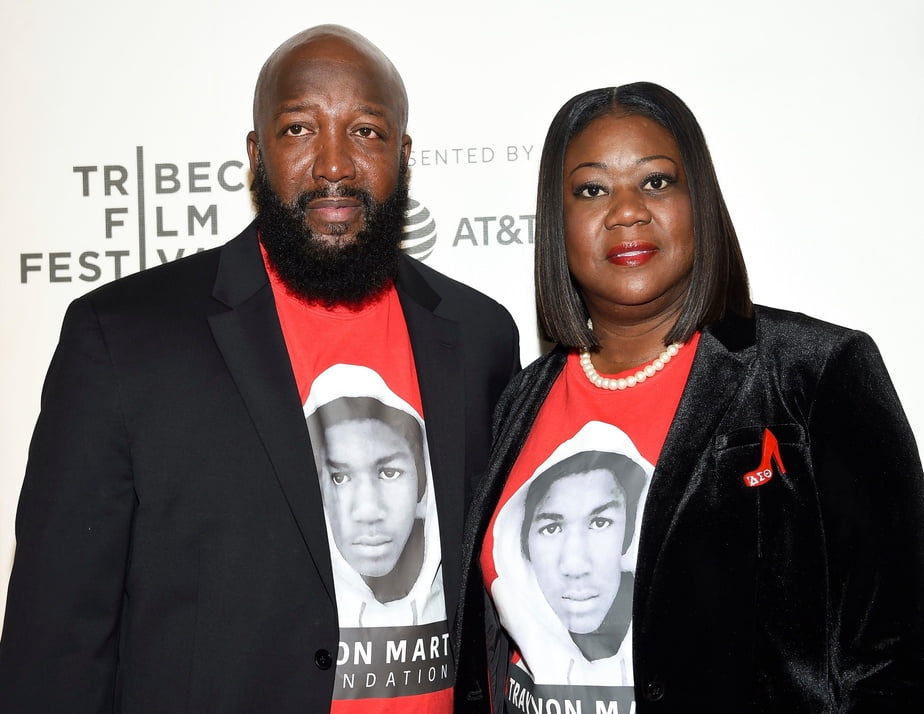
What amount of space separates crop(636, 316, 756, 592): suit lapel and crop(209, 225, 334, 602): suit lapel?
705 millimetres

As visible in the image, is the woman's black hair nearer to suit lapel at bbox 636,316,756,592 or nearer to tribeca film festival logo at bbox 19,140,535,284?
suit lapel at bbox 636,316,756,592

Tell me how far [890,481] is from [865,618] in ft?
0.86

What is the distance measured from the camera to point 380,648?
6.97 feet

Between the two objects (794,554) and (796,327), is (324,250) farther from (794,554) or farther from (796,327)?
(794,554)

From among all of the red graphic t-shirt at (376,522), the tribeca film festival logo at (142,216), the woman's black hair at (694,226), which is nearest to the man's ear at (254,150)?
the red graphic t-shirt at (376,522)

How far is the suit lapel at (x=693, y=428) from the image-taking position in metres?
1.85

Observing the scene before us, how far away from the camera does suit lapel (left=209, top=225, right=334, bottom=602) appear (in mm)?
2078

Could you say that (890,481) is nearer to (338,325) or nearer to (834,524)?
(834,524)

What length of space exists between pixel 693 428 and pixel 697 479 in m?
0.10

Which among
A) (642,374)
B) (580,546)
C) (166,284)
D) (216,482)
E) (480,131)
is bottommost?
(580,546)

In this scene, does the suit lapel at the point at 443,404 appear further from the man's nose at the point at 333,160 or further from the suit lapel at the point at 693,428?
the suit lapel at the point at 693,428

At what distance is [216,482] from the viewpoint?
210cm

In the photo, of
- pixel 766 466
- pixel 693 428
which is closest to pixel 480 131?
pixel 693 428

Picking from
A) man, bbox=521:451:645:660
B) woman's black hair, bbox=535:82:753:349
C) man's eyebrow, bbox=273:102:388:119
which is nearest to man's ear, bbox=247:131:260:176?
man's eyebrow, bbox=273:102:388:119
